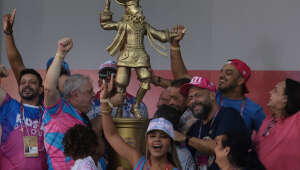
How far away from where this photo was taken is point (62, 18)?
570 cm

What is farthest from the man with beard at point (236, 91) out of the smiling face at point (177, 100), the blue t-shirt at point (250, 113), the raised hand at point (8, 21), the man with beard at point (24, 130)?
the raised hand at point (8, 21)

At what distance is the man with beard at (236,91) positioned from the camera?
4113 millimetres

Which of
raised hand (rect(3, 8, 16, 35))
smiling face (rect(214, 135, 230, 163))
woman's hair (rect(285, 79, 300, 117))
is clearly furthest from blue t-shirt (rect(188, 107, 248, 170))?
raised hand (rect(3, 8, 16, 35))

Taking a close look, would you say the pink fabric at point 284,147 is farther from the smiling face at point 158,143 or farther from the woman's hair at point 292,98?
the smiling face at point 158,143

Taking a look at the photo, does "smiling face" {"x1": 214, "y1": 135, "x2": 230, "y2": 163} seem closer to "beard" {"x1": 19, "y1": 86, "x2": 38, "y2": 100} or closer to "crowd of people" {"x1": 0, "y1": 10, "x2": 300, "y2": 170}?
"crowd of people" {"x1": 0, "y1": 10, "x2": 300, "y2": 170}

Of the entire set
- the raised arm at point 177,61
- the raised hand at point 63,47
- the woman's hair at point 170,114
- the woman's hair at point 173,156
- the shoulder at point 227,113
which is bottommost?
the woman's hair at point 173,156

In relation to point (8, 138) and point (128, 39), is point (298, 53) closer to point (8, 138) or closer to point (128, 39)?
point (128, 39)

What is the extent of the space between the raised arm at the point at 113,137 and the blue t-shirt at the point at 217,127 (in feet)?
1.44

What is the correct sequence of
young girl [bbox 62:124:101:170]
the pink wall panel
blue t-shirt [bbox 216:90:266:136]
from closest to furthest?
young girl [bbox 62:124:101:170]
blue t-shirt [bbox 216:90:266:136]
the pink wall panel

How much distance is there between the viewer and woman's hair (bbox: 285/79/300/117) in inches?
136

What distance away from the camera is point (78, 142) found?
10.3 feet

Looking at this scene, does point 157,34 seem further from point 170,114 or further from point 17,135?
point 17,135

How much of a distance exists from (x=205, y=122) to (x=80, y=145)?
33.5 inches

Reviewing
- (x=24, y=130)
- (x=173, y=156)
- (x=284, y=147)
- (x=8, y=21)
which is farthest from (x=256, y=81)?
(x=24, y=130)
